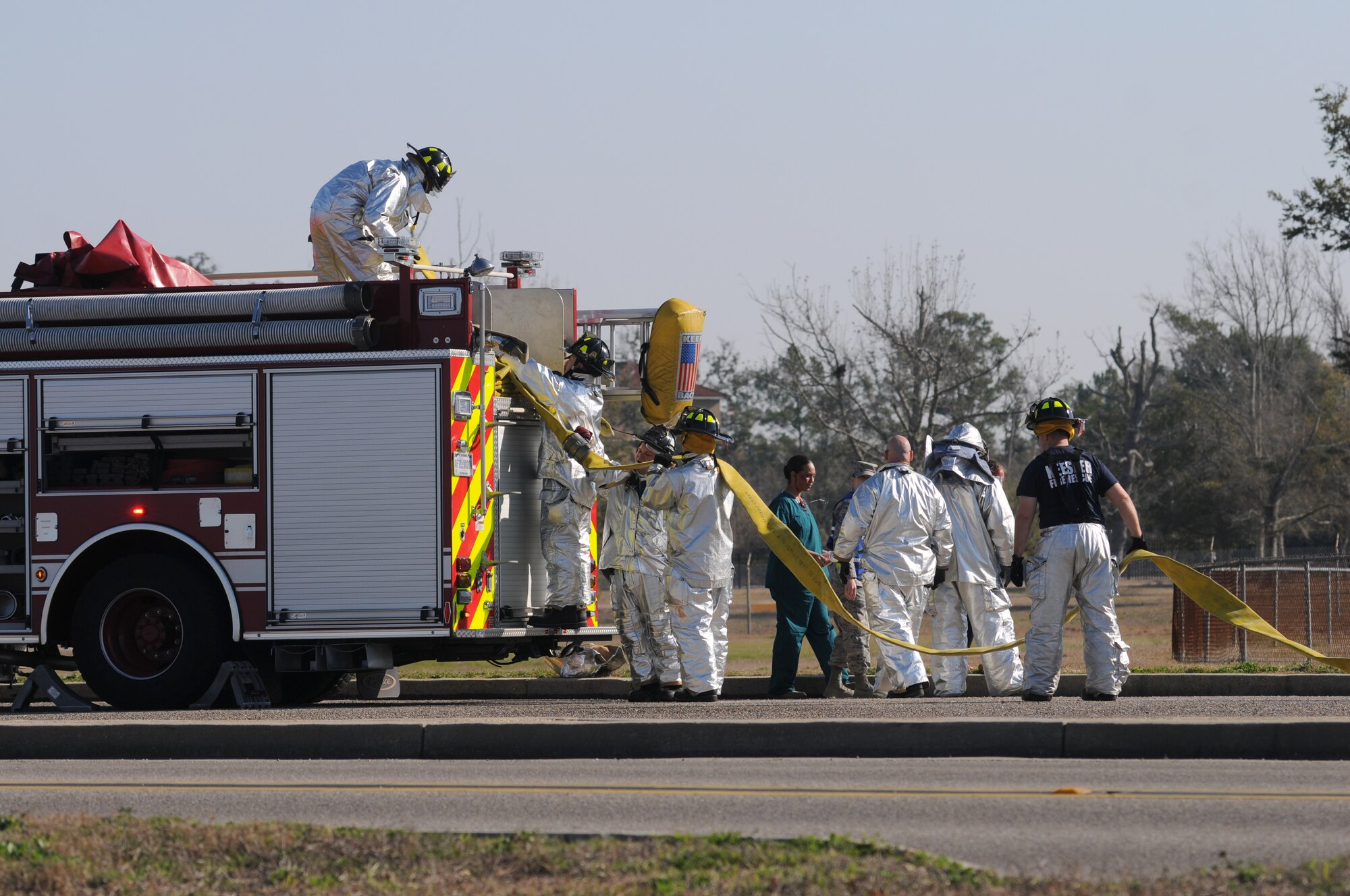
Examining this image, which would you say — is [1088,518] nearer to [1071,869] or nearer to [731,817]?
[731,817]

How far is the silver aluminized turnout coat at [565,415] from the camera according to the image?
11797mm

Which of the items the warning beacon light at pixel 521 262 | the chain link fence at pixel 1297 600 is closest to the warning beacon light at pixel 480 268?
the warning beacon light at pixel 521 262

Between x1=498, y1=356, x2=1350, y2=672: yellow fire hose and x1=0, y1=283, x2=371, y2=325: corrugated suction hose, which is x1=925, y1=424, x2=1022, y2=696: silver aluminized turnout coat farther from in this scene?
x1=0, y1=283, x2=371, y2=325: corrugated suction hose

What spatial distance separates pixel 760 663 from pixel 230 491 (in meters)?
10.1

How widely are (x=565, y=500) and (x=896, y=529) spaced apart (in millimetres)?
2244

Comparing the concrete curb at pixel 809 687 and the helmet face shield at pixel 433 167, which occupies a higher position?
the helmet face shield at pixel 433 167

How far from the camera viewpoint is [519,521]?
478 inches

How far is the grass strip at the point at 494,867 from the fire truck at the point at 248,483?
5.32m

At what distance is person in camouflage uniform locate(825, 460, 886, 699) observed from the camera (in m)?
12.1

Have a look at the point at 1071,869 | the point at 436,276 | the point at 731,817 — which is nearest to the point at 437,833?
the point at 731,817

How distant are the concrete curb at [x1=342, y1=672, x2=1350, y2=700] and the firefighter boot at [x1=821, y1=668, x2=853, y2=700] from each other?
0.46m

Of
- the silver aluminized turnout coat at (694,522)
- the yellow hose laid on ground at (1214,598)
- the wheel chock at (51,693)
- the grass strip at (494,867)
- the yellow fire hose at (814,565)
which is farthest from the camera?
the wheel chock at (51,693)

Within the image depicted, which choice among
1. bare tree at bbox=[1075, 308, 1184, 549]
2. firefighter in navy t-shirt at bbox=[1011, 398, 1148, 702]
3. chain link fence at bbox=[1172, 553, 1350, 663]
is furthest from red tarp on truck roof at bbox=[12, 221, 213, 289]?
bare tree at bbox=[1075, 308, 1184, 549]

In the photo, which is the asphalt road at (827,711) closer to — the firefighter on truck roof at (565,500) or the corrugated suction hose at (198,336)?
the firefighter on truck roof at (565,500)
